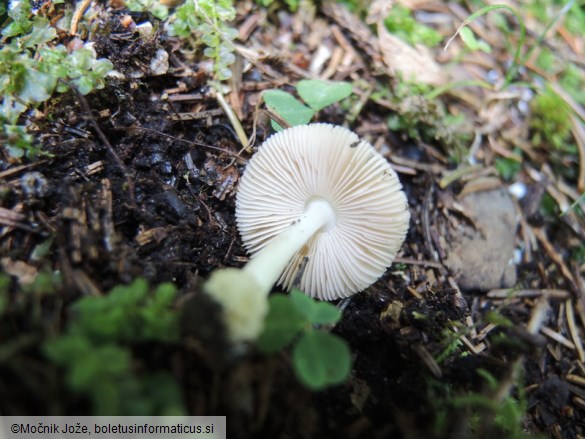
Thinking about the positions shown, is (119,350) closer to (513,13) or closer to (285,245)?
(285,245)

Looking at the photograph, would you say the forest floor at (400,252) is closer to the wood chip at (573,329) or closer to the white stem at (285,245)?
the wood chip at (573,329)

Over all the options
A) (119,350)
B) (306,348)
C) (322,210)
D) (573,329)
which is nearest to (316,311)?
(306,348)

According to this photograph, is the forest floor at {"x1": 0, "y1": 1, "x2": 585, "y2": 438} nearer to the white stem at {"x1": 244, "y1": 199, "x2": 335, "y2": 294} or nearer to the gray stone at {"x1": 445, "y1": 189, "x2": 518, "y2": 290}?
the gray stone at {"x1": 445, "y1": 189, "x2": 518, "y2": 290}

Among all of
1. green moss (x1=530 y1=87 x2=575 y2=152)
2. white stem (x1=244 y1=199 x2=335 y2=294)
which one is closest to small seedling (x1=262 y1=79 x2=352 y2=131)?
white stem (x1=244 y1=199 x2=335 y2=294)

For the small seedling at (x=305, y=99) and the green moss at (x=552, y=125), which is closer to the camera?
the small seedling at (x=305, y=99)

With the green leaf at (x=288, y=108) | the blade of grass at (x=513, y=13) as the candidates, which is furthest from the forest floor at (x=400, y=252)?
the blade of grass at (x=513, y=13)

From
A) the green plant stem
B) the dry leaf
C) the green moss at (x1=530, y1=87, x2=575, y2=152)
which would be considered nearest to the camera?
the green plant stem

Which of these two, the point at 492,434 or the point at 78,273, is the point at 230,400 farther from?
the point at 492,434
